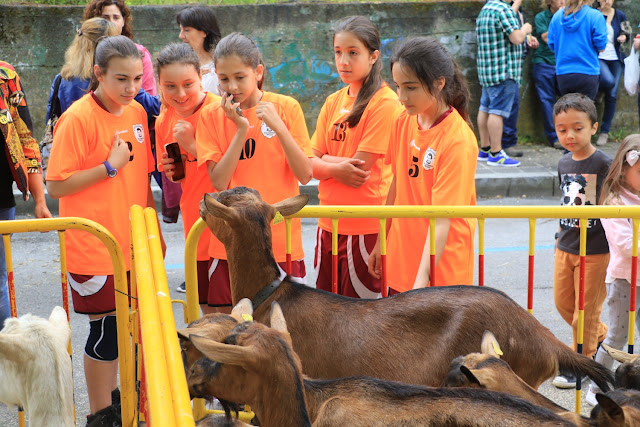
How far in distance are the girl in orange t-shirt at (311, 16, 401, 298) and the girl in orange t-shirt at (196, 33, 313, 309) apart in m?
0.34

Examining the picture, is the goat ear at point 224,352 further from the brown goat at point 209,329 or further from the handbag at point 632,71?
the handbag at point 632,71

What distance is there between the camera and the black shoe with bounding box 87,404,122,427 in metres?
4.12

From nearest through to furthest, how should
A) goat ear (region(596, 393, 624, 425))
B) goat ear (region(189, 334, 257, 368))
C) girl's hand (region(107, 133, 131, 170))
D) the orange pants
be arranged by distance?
goat ear (region(189, 334, 257, 368)), goat ear (region(596, 393, 624, 425)), girl's hand (region(107, 133, 131, 170)), the orange pants

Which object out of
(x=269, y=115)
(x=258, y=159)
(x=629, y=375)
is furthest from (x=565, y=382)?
(x=269, y=115)

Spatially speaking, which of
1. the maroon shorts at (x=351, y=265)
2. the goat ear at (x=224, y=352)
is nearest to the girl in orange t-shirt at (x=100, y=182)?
the maroon shorts at (x=351, y=265)

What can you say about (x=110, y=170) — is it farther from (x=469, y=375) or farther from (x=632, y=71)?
(x=632, y=71)

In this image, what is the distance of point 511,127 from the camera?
12266 mm

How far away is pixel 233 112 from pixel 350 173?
0.88 m

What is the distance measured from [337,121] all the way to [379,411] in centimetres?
288

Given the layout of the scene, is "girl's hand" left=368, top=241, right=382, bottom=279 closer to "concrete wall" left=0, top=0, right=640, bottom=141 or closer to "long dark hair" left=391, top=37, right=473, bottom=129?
"long dark hair" left=391, top=37, right=473, bottom=129

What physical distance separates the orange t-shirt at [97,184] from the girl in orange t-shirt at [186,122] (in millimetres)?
255

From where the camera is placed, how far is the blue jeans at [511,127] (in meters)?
12.2

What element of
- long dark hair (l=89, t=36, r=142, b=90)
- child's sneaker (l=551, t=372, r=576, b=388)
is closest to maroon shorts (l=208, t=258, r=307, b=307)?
long dark hair (l=89, t=36, r=142, b=90)

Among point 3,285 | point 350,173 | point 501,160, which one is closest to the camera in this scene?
point 350,173
